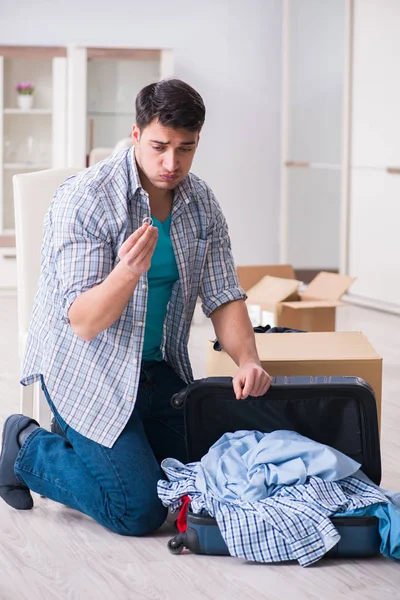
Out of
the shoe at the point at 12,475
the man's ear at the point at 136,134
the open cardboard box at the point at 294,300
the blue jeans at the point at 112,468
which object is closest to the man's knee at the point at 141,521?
the blue jeans at the point at 112,468

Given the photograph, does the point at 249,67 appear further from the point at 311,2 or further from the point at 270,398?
the point at 270,398

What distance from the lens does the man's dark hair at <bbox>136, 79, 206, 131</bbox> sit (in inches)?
81.4

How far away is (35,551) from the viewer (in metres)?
2.07

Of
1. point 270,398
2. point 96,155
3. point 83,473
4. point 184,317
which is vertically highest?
point 96,155

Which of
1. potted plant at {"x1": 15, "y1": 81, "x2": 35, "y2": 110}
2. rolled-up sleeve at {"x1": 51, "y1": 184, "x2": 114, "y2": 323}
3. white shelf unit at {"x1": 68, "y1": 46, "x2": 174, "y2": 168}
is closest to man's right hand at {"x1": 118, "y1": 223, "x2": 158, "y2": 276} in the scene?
rolled-up sleeve at {"x1": 51, "y1": 184, "x2": 114, "y2": 323}

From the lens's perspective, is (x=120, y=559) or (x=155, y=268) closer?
(x=120, y=559)

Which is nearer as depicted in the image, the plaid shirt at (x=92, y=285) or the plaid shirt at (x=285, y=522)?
the plaid shirt at (x=285, y=522)

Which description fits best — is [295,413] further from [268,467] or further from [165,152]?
[165,152]

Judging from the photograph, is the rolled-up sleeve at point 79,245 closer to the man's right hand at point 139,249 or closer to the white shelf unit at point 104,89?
the man's right hand at point 139,249

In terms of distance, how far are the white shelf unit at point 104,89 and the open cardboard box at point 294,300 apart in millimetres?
2109

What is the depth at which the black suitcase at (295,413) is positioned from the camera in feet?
6.97

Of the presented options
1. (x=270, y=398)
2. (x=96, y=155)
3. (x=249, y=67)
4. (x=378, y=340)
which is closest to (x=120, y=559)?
(x=270, y=398)

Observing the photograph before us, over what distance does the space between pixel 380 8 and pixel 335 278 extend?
2093mm

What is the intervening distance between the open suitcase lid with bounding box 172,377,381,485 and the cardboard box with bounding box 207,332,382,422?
19 centimetres
